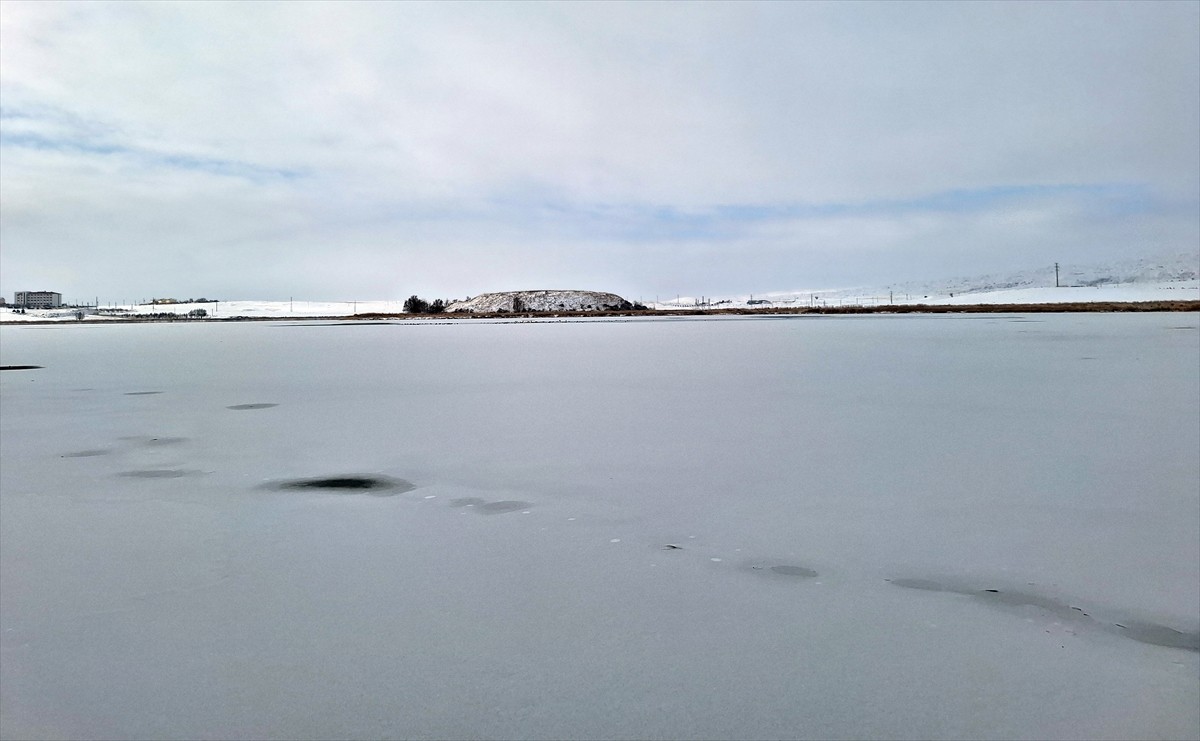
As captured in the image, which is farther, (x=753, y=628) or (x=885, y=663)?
(x=753, y=628)

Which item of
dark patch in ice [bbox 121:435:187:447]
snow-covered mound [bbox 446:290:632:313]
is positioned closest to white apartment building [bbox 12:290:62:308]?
snow-covered mound [bbox 446:290:632:313]

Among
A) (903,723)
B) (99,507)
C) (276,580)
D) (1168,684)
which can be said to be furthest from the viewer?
(99,507)

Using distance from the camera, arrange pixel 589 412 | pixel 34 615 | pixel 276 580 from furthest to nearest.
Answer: pixel 589 412 < pixel 276 580 < pixel 34 615

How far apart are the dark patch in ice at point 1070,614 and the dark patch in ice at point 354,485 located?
3.05 m

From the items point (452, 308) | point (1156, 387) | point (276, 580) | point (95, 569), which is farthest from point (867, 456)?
point (452, 308)

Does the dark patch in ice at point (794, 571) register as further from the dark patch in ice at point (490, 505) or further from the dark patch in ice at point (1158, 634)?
the dark patch in ice at point (490, 505)

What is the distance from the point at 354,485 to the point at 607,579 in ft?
7.92

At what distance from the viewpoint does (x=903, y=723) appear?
79.8 inches

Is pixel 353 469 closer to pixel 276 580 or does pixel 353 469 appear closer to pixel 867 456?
pixel 276 580

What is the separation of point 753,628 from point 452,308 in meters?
119

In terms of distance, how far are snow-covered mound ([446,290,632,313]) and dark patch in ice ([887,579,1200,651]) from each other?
111 meters

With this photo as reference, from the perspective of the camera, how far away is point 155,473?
17.1 feet

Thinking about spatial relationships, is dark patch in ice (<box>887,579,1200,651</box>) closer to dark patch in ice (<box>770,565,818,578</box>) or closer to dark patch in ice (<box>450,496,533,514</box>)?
dark patch in ice (<box>770,565,818,578</box>)

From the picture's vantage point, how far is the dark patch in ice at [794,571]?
3.09 meters
